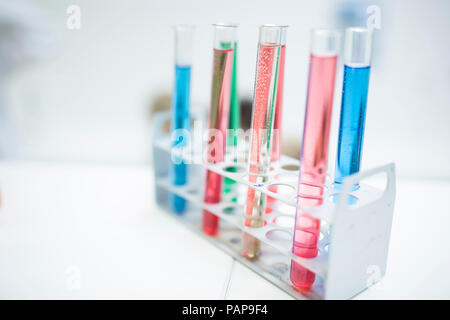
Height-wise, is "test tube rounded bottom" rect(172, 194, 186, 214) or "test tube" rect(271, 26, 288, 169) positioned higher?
"test tube" rect(271, 26, 288, 169)


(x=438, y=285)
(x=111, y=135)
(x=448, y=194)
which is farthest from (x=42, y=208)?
(x=448, y=194)

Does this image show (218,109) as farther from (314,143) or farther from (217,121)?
(314,143)

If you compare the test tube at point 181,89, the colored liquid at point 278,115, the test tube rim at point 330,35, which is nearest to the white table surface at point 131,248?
the test tube at point 181,89

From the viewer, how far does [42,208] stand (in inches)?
46.5

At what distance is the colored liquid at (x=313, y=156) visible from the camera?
721 mm

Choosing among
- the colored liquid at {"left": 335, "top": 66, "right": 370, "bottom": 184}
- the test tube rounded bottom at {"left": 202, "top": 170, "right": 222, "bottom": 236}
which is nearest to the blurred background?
the test tube rounded bottom at {"left": 202, "top": 170, "right": 222, "bottom": 236}

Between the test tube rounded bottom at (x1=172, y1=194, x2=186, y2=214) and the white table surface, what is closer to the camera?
the white table surface

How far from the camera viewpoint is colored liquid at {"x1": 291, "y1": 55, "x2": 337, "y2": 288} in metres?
0.72

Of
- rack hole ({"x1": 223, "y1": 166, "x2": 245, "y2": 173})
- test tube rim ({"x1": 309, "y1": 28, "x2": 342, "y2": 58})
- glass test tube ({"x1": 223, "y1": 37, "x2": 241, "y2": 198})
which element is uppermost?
test tube rim ({"x1": 309, "y1": 28, "x2": 342, "y2": 58})

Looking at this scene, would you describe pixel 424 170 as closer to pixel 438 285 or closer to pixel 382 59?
pixel 382 59

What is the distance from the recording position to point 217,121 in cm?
97

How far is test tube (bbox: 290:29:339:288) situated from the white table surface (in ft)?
0.33

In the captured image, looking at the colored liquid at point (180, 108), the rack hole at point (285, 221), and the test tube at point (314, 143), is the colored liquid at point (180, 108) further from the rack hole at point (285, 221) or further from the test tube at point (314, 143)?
the test tube at point (314, 143)

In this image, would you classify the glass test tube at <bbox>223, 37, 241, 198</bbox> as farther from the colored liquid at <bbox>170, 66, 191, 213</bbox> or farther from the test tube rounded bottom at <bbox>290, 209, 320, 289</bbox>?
the test tube rounded bottom at <bbox>290, 209, 320, 289</bbox>
